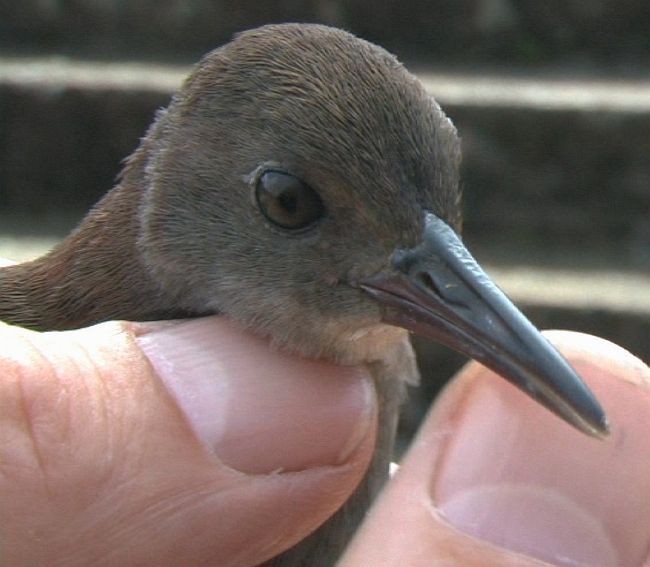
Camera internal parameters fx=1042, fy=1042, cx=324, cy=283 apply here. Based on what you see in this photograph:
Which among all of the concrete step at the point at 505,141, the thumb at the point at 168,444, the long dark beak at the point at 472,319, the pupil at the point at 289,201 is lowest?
the concrete step at the point at 505,141

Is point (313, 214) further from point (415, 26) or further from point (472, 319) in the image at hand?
A: point (415, 26)

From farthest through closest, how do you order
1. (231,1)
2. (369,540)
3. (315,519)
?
(231,1), (315,519), (369,540)

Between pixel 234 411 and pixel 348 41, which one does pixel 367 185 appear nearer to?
pixel 348 41

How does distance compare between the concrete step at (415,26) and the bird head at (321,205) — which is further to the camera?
the concrete step at (415,26)

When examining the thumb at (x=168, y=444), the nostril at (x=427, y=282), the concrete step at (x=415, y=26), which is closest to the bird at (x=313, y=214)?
the nostril at (x=427, y=282)

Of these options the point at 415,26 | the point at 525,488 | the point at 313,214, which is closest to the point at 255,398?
the point at 313,214

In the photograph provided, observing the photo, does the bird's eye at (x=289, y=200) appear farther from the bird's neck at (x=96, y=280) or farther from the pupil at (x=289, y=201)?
the bird's neck at (x=96, y=280)

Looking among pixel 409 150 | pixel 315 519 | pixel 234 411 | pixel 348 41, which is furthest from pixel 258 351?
pixel 348 41
